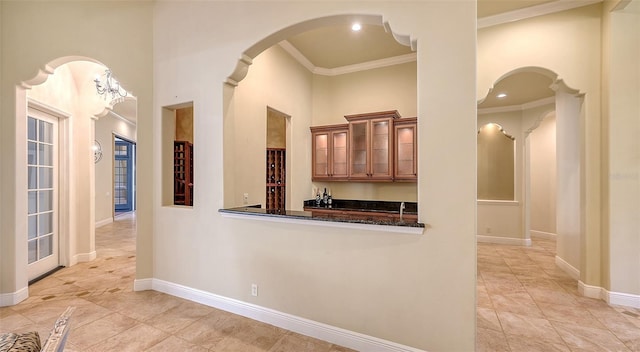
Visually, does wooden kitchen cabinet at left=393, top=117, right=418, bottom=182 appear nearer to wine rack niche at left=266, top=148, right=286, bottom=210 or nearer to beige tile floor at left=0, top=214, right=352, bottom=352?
wine rack niche at left=266, top=148, right=286, bottom=210

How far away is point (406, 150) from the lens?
406cm

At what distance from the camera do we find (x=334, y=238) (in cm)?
224

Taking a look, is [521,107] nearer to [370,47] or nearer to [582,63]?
[582,63]

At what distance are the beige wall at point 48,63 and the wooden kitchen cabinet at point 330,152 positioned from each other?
2.57m

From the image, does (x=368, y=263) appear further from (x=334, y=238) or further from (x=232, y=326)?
(x=232, y=326)

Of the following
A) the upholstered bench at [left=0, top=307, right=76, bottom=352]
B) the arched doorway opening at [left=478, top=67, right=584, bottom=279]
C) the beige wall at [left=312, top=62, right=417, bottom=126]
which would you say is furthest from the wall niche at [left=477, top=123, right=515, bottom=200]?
the upholstered bench at [left=0, top=307, right=76, bottom=352]

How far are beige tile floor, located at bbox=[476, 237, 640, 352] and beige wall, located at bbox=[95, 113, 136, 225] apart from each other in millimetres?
9334

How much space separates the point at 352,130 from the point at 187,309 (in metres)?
3.37

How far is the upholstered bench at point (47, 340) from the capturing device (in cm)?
92

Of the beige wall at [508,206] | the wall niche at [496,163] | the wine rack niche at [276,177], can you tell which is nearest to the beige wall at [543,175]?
the wall niche at [496,163]

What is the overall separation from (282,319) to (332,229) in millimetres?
1028

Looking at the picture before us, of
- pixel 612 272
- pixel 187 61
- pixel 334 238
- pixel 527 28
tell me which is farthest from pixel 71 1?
pixel 612 272

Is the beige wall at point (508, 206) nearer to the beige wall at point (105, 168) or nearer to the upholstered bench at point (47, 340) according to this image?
the upholstered bench at point (47, 340)

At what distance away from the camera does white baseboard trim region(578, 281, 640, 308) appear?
2.86 metres
